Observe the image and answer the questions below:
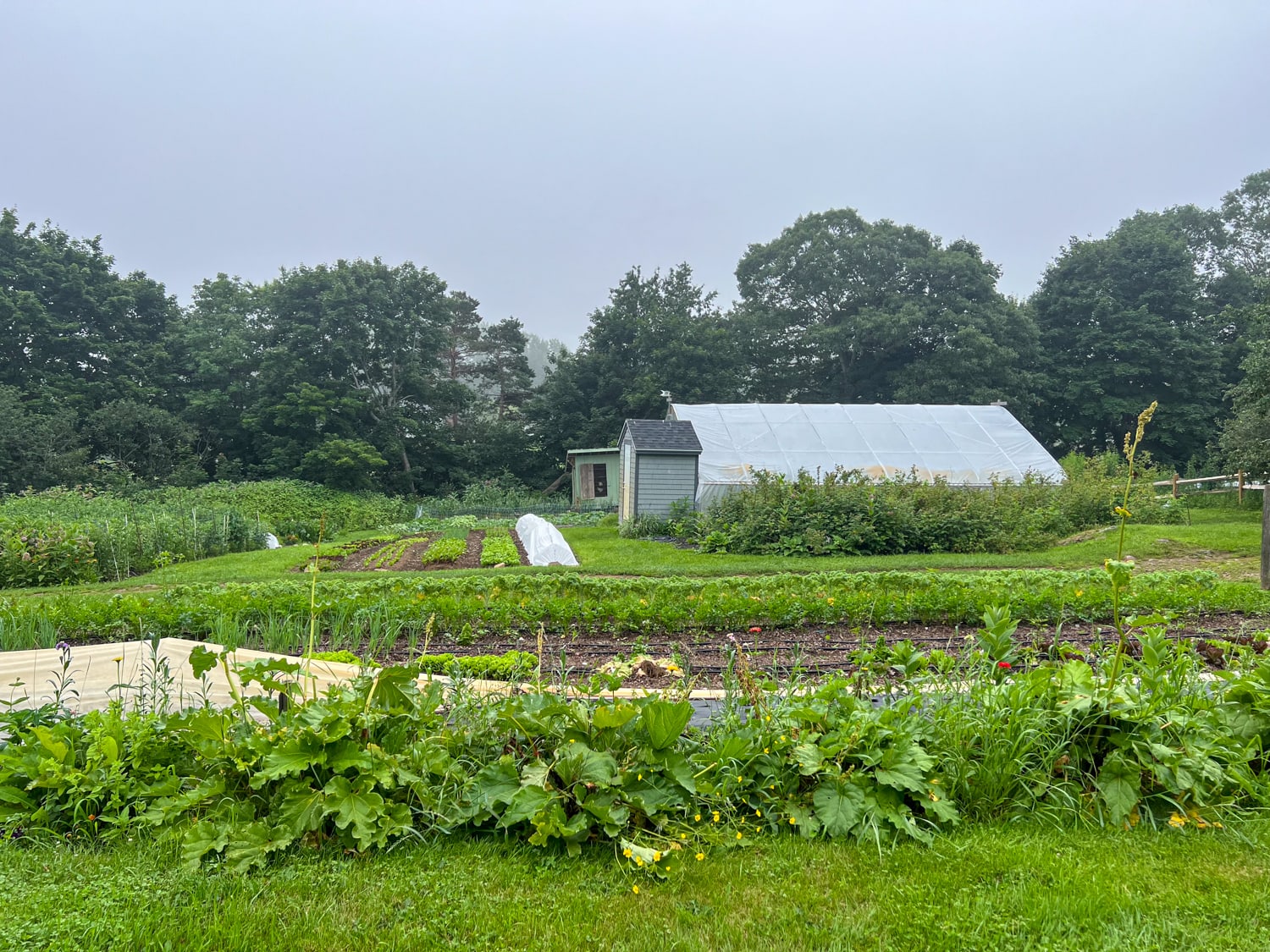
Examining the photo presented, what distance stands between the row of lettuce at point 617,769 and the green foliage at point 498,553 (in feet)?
30.8

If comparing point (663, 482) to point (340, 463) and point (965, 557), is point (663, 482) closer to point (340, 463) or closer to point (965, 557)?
point (965, 557)

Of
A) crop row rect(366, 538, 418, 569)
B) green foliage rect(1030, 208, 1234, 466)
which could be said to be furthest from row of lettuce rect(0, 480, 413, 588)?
green foliage rect(1030, 208, 1234, 466)

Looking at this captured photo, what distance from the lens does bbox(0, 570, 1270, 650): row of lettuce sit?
517 cm

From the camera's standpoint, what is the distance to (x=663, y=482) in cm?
1680

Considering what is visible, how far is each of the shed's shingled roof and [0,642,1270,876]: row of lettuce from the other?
13.9 meters

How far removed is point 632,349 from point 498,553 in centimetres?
2210

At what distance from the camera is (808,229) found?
118ft

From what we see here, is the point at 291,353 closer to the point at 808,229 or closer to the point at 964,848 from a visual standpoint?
the point at 808,229

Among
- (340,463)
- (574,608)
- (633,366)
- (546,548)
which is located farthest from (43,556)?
(633,366)

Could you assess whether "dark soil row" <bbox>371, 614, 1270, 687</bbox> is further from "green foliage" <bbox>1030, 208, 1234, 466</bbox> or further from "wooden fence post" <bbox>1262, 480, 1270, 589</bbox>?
"green foliage" <bbox>1030, 208, 1234, 466</bbox>

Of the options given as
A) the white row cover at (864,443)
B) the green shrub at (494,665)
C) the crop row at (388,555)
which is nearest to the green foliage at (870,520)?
the white row cover at (864,443)

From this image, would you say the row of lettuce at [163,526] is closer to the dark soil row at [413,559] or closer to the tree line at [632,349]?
the dark soil row at [413,559]

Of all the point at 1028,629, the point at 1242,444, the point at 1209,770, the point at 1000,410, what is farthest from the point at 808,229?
the point at 1209,770

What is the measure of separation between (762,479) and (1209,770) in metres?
11.5
